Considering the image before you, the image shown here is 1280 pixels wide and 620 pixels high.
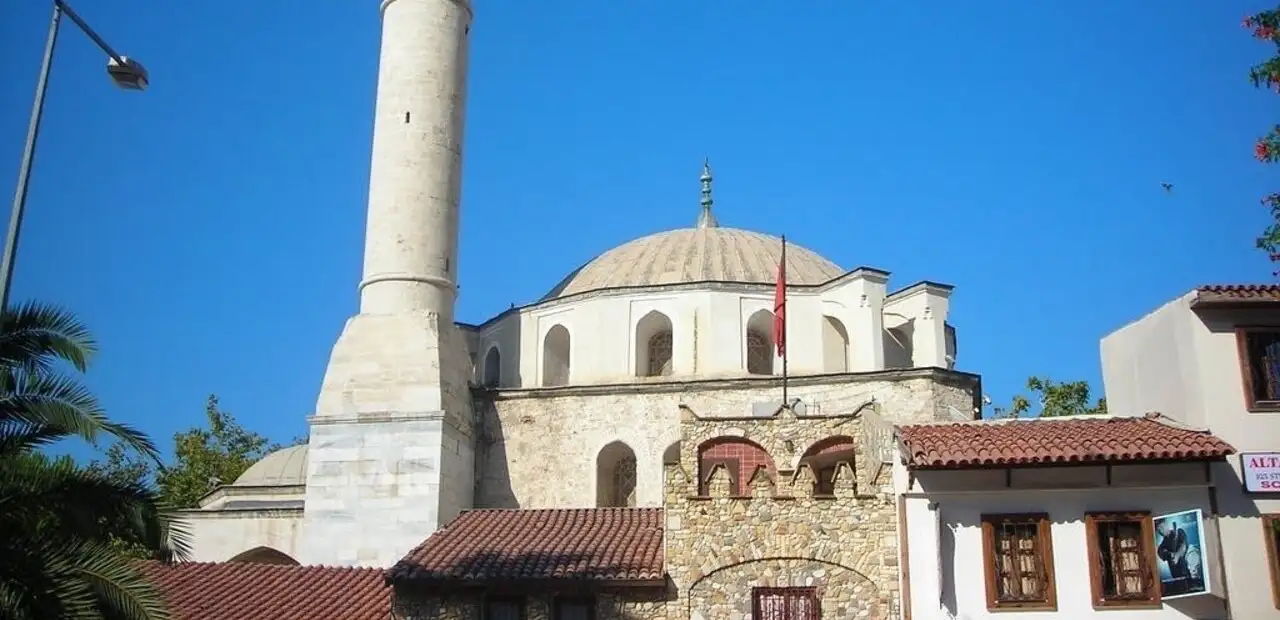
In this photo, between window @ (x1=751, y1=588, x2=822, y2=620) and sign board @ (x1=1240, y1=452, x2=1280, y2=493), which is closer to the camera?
sign board @ (x1=1240, y1=452, x2=1280, y2=493)

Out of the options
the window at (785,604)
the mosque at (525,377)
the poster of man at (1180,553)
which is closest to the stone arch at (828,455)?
the mosque at (525,377)

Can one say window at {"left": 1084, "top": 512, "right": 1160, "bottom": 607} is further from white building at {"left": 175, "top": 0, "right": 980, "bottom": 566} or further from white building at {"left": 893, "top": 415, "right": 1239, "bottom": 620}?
white building at {"left": 175, "top": 0, "right": 980, "bottom": 566}

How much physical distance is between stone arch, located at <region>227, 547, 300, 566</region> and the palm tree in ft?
43.4

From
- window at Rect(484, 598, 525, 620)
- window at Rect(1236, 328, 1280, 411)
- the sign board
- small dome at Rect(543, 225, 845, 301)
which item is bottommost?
window at Rect(484, 598, 525, 620)

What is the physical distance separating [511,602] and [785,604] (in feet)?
11.7

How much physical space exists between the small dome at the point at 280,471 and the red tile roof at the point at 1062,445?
16432 millimetres

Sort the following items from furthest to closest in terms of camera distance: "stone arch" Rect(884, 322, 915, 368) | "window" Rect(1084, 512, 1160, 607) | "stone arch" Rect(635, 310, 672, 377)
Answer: "stone arch" Rect(884, 322, 915, 368), "stone arch" Rect(635, 310, 672, 377), "window" Rect(1084, 512, 1160, 607)

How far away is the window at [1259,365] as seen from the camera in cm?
1620

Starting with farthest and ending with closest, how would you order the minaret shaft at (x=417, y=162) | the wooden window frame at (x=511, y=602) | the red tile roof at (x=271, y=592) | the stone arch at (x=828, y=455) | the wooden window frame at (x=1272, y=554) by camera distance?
the minaret shaft at (x=417, y=162) < the stone arch at (x=828, y=455) < the red tile roof at (x=271, y=592) < the wooden window frame at (x=511, y=602) < the wooden window frame at (x=1272, y=554)

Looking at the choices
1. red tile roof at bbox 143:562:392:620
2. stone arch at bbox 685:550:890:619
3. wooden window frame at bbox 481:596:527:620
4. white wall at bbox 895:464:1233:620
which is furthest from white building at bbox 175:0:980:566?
white wall at bbox 895:464:1233:620

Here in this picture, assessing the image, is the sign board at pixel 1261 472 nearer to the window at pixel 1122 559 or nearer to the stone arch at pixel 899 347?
the window at pixel 1122 559

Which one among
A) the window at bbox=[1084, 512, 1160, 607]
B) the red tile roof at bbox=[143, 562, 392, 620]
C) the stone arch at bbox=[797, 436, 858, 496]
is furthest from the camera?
the stone arch at bbox=[797, 436, 858, 496]

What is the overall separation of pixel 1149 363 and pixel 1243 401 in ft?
5.63

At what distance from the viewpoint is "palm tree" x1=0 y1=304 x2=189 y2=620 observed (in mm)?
10969
